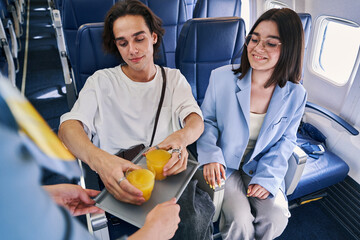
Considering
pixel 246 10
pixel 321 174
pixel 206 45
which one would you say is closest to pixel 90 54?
pixel 206 45

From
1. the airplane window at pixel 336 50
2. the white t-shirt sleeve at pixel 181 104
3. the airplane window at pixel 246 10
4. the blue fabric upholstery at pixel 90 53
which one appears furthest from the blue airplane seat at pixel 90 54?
the airplane window at pixel 246 10

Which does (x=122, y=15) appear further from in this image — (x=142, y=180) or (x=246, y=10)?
(x=246, y=10)

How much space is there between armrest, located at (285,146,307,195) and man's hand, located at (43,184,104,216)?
3.96 feet

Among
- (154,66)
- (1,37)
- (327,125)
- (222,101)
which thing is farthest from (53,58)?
(327,125)

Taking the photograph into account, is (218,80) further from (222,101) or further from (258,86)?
(258,86)

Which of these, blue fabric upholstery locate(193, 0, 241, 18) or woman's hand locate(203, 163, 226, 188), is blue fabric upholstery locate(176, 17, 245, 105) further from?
blue fabric upholstery locate(193, 0, 241, 18)

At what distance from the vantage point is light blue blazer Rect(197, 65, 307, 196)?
5.08 ft

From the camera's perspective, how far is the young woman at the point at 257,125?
1.44 metres

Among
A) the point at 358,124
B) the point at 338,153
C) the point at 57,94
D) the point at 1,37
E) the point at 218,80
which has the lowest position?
the point at 57,94

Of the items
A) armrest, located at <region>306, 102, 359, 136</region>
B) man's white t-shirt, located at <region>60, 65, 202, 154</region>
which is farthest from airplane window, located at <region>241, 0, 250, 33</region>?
man's white t-shirt, located at <region>60, 65, 202, 154</region>

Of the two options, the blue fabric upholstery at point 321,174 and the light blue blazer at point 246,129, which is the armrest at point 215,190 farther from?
the blue fabric upholstery at point 321,174

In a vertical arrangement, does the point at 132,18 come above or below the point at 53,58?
above

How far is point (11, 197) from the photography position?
301mm

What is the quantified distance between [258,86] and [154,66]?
69 cm
